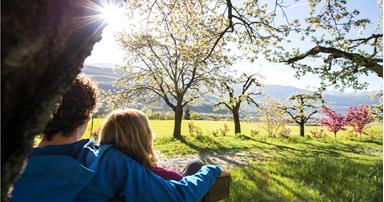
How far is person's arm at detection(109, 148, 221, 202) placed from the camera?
2.25 m

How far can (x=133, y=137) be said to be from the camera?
2467 millimetres

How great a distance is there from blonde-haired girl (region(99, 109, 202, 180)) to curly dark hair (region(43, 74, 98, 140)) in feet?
0.83

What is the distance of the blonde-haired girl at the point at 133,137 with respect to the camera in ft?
8.02

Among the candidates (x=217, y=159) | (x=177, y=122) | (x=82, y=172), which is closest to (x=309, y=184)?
(x=82, y=172)

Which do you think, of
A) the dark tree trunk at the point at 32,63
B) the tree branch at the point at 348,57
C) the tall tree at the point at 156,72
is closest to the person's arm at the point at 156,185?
the dark tree trunk at the point at 32,63

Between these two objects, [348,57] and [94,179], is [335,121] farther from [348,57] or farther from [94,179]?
[94,179]

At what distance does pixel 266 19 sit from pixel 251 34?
54 centimetres

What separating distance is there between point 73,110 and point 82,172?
0.37 metres

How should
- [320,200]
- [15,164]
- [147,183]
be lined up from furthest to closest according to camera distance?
[320,200] → [147,183] → [15,164]

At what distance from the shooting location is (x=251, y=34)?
9406 mm

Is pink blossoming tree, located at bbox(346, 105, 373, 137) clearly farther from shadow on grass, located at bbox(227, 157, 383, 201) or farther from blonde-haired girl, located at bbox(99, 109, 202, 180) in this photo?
blonde-haired girl, located at bbox(99, 109, 202, 180)

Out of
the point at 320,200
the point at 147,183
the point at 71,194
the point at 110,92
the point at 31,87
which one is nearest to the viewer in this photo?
the point at 31,87

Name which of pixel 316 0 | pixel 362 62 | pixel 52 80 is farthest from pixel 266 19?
pixel 52 80

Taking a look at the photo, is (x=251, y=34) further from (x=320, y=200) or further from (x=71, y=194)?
(x=71, y=194)
